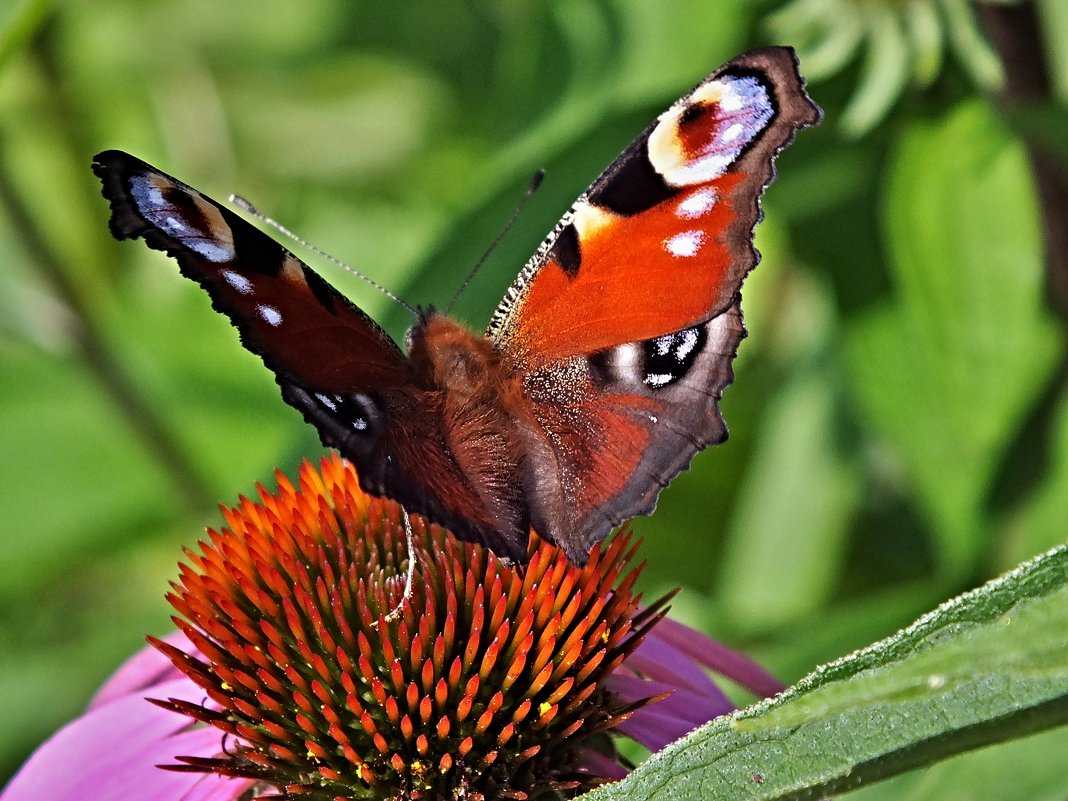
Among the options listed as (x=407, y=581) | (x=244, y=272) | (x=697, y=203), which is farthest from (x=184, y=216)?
(x=697, y=203)

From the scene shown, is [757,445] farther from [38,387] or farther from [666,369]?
[38,387]

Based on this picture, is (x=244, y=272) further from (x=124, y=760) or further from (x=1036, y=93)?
(x=1036, y=93)

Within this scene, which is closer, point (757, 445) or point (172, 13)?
point (757, 445)

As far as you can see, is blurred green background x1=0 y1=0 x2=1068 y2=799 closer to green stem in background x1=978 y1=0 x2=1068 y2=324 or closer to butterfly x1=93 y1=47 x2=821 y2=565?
green stem in background x1=978 y1=0 x2=1068 y2=324

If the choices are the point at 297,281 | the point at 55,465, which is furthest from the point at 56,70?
the point at 297,281

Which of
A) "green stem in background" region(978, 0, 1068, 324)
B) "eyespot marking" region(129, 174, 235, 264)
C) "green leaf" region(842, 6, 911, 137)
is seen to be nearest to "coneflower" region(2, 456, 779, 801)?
"eyespot marking" region(129, 174, 235, 264)

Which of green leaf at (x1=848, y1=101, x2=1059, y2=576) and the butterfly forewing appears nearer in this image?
the butterfly forewing
